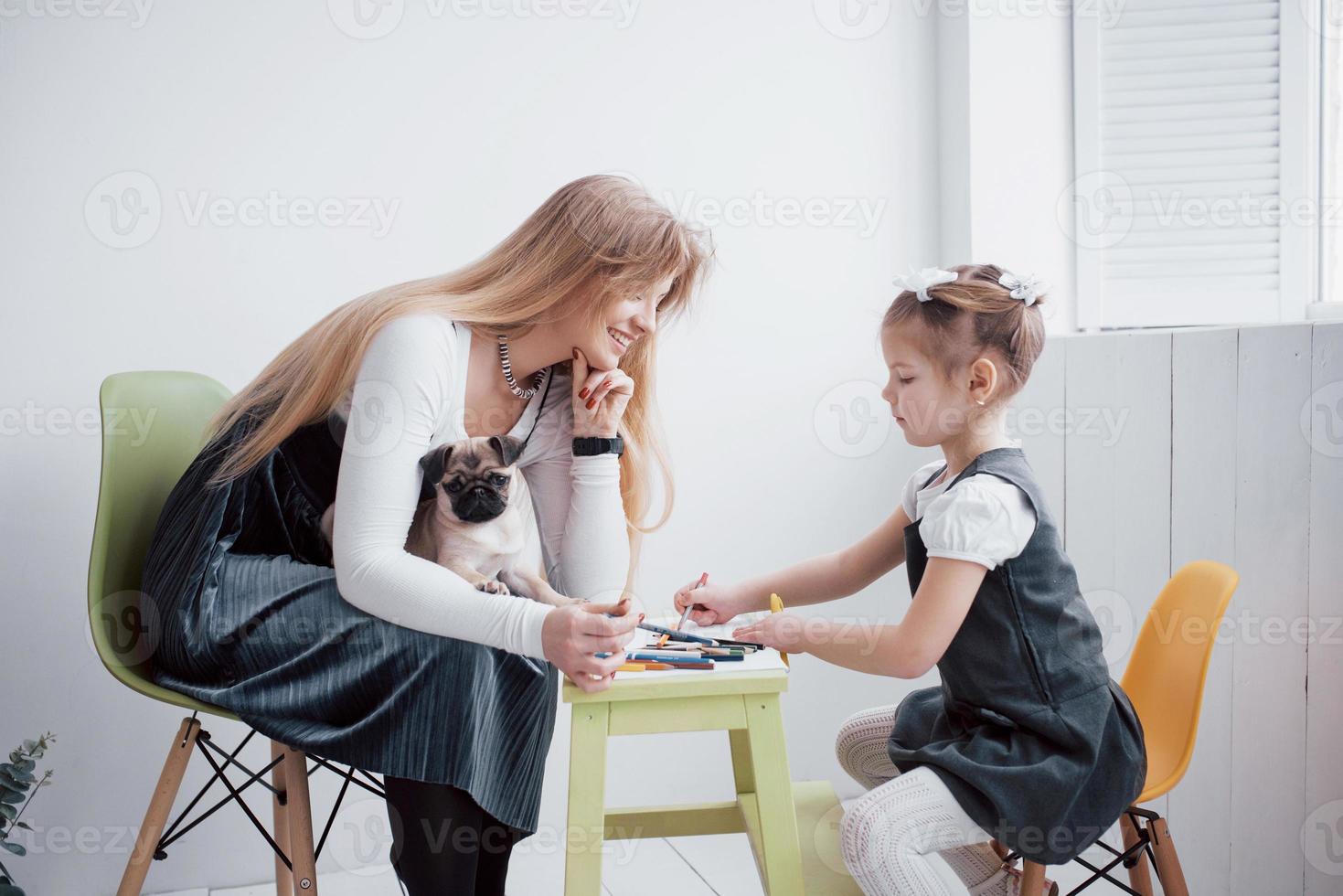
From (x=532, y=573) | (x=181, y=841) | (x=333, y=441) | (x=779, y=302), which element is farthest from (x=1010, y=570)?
(x=181, y=841)

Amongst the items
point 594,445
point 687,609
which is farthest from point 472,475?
point 687,609

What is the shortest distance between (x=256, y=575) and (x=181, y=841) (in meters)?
0.96

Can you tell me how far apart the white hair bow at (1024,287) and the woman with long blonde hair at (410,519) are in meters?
0.40

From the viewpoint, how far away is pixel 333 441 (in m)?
1.28

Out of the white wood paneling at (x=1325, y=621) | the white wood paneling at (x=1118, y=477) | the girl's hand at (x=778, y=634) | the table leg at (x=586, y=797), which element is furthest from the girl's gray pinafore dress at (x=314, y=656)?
the white wood paneling at (x=1325, y=621)

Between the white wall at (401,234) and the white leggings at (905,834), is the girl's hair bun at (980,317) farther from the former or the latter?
the white wall at (401,234)

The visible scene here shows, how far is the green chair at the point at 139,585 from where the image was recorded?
1.30 meters

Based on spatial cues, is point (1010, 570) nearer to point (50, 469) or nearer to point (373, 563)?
point (373, 563)

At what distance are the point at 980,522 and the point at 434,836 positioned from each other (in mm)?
670

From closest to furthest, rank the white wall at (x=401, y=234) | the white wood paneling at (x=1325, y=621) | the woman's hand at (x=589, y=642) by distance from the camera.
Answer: the woman's hand at (x=589, y=642)
the white wood paneling at (x=1325, y=621)
the white wall at (x=401, y=234)

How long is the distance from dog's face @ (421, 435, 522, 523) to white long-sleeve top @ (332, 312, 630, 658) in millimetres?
30

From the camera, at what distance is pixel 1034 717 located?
3.71ft

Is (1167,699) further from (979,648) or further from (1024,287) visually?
(1024,287)

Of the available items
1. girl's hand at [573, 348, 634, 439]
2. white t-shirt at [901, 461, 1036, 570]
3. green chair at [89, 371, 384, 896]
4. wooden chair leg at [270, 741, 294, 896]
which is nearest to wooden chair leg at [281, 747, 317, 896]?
green chair at [89, 371, 384, 896]
